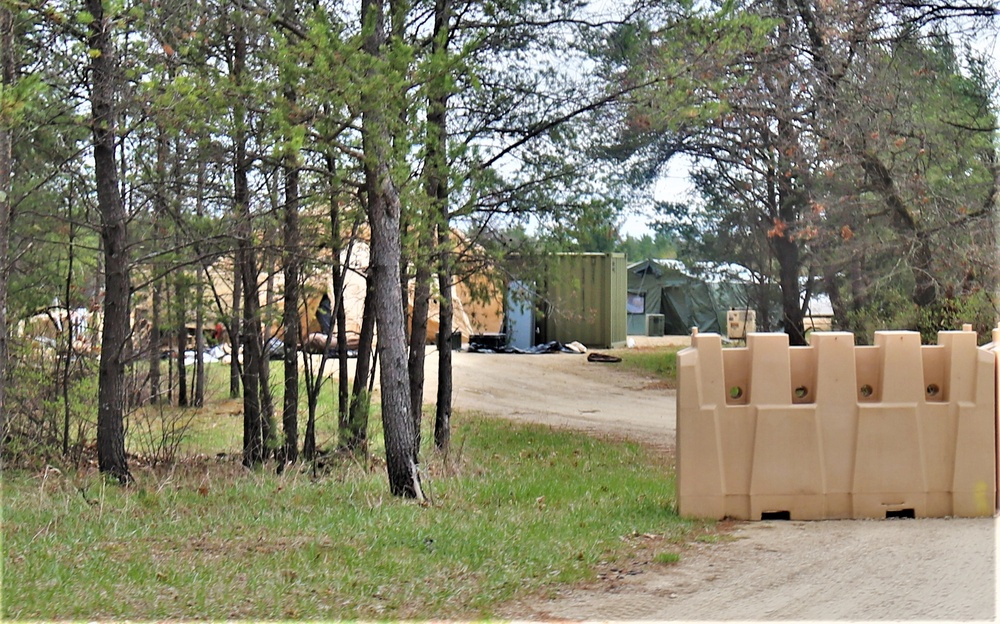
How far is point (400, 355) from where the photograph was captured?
32.0ft

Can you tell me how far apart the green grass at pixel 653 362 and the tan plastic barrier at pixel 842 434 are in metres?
18.5

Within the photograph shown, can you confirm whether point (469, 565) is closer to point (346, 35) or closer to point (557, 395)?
point (346, 35)

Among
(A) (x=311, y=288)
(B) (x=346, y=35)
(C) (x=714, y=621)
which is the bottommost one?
(C) (x=714, y=621)

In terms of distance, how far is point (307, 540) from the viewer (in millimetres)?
7352

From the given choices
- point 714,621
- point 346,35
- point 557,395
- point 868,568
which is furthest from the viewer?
point 557,395

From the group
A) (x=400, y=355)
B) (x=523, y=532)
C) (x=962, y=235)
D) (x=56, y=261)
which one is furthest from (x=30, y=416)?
(x=962, y=235)

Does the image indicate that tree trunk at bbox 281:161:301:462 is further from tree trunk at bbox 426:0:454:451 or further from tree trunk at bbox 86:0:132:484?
tree trunk at bbox 86:0:132:484

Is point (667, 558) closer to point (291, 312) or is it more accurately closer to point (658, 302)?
point (291, 312)

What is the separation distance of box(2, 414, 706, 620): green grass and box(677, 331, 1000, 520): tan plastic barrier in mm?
667

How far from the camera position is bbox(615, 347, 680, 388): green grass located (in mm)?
28891

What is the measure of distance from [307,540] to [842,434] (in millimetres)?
4100

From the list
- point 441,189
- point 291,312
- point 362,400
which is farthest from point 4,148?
point 441,189

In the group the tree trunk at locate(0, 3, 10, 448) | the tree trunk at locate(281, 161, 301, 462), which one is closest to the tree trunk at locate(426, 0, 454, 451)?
the tree trunk at locate(281, 161, 301, 462)

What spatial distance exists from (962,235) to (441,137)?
8.63 meters
